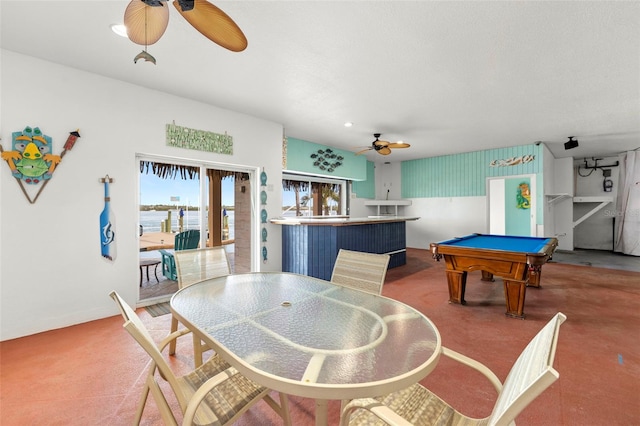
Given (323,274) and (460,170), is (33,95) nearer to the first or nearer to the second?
(323,274)

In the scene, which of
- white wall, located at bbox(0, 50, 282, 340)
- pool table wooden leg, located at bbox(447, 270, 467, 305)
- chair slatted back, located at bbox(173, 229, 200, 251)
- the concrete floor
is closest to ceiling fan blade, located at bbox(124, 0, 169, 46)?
white wall, located at bbox(0, 50, 282, 340)

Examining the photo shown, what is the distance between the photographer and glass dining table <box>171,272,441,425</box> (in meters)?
0.99

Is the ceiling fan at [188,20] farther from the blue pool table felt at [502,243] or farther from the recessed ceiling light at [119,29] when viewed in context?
the blue pool table felt at [502,243]

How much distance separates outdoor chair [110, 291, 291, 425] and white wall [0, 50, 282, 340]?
94.5 inches

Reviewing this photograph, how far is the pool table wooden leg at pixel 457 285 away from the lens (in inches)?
146

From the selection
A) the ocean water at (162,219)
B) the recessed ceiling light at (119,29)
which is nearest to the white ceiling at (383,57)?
the recessed ceiling light at (119,29)

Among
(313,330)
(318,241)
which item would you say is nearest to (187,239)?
(318,241)

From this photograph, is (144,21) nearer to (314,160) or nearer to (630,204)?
(314,160)

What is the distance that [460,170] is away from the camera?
7695mm

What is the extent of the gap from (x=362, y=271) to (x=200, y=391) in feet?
4.61

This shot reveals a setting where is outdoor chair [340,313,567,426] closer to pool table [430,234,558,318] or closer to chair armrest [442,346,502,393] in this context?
chair armrest [442,346,502,393]

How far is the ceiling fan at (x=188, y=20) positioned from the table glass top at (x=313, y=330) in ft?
5.47

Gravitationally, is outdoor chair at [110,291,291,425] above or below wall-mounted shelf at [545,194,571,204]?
below

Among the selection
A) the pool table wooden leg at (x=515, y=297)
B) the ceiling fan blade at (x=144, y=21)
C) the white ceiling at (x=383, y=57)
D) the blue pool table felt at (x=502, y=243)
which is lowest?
the pool table wooden leg at (x=515, y=297)
